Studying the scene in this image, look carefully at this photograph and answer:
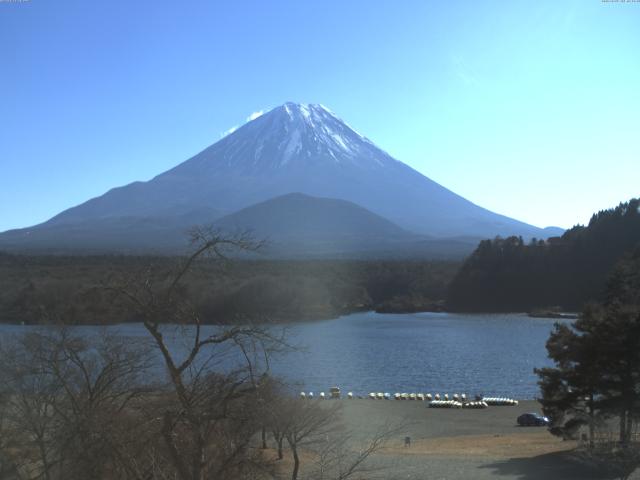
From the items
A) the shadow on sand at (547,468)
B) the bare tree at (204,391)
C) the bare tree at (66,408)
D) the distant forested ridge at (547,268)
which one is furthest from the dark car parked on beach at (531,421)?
the distant forested ridge at (547,268)

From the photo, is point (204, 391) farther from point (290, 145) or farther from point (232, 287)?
point (290, 145)

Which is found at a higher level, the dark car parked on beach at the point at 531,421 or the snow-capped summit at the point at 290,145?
the snow-capped summit at the point at 290,145

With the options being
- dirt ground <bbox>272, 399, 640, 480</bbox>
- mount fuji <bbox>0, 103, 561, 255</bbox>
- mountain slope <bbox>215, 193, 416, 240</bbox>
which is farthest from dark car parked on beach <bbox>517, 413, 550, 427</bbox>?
mount fuji <bbox>0, 103, 561, 255</bbox>

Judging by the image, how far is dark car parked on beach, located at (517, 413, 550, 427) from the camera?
60.2 ft

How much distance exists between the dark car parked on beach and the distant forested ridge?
132ft

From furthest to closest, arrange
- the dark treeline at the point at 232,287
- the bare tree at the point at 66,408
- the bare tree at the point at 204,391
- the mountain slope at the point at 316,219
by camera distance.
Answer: the mountain slope at the point at 316,219 < the dark treeline at the point at 232,287 < the bare tree at the point at 66,408 < the bare tree at the point at 204,391

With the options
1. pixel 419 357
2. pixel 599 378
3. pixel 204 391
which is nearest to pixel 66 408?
pixel 204 391

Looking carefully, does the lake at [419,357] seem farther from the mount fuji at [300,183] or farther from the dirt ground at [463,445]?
the mount fuji at [300,183]

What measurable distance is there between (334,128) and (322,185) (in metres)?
15.6

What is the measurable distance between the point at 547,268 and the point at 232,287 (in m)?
41.6

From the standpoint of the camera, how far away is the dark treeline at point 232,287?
20.9 feet

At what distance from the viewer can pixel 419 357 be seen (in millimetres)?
33250

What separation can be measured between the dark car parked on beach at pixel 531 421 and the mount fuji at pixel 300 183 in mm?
94134

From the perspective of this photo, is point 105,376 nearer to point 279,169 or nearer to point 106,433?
point 106,433
